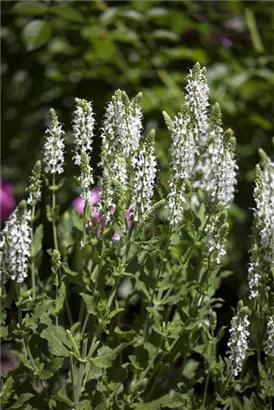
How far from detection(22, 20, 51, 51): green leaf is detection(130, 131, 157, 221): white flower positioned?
99 cm

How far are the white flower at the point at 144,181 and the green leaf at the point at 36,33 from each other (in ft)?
3.26

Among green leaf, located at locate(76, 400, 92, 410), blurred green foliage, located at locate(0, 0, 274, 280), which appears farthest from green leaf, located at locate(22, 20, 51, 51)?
green leaf, located at locate(76, 400, 92, 410)

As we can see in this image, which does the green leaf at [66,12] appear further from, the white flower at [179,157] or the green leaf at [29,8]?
the white flower at [179,157]

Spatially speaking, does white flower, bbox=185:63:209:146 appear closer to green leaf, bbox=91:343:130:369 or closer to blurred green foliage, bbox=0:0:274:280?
green leaf, bbox=91:343:130:369

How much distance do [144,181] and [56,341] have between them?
0.27 metres

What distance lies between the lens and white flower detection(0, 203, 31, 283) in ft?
3.44

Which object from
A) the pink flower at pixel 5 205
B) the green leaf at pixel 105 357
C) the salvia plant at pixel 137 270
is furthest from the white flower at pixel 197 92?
the pink flower at pixel 5 205

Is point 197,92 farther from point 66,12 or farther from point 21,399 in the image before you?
point 66,12

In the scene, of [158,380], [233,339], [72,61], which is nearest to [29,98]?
[72,61]

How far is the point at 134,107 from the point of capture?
117cm

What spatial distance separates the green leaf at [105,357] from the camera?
112 cm

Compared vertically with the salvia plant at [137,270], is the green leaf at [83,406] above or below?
below

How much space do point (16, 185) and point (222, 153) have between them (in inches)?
61.8

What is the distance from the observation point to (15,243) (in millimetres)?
1057
